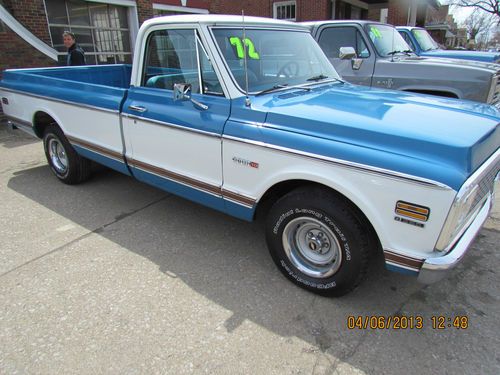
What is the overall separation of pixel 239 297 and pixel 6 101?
4862mm

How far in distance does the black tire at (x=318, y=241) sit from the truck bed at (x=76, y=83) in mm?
2133

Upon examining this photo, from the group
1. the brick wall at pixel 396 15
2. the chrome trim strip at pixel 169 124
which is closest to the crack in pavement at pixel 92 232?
the chrome trim strip at pixel 169 124

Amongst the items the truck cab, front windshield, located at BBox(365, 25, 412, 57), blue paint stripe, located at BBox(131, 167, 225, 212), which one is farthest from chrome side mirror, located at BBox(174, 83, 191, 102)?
front windshield, located at BBox(365, 25, 412, 57)

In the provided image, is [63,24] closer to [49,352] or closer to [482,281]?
[49,352]

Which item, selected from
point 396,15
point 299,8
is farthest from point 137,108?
point 396,15

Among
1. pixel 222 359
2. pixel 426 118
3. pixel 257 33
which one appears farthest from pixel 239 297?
pixel 257 33

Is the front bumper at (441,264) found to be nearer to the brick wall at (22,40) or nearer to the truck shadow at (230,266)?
the truck shadow at (230,266)

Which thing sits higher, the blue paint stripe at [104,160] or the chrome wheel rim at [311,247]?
the blue paint stripe at [104,160]

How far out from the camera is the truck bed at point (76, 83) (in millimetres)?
3928

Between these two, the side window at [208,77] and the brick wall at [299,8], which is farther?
the brick wall at [299,8]

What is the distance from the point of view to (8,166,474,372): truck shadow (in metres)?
2.63

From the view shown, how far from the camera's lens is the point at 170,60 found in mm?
3479

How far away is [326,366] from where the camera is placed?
2291 mm

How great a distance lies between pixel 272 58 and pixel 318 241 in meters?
1.69
